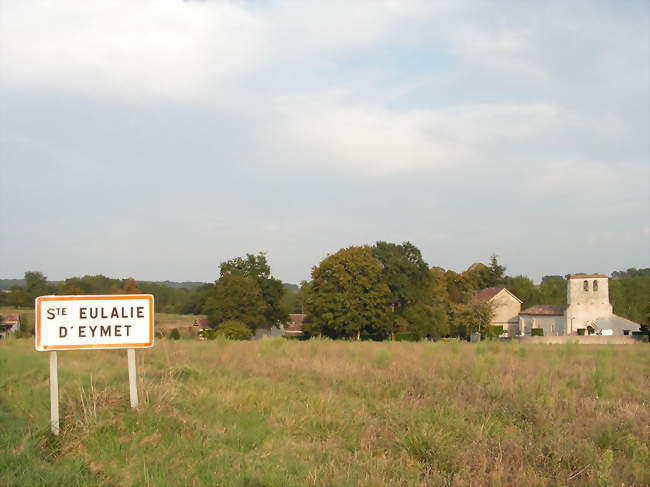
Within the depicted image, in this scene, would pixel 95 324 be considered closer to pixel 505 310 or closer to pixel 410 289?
pixel 410 289

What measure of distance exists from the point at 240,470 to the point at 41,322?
373cm

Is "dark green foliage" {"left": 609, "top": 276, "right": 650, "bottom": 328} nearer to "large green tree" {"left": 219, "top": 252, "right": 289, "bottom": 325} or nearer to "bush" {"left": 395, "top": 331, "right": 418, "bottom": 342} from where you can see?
"bush" {"left": 395, "top": 331, "right": 418, "bottom": 342}

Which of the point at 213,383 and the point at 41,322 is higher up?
the point at 41,322

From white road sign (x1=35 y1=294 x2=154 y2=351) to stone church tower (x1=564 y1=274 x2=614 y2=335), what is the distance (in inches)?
2623

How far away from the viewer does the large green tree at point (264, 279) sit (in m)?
74.9

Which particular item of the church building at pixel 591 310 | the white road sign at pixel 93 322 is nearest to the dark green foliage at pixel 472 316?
the church building at pixel 591 310

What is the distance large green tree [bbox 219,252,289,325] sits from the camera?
74875 millimetres

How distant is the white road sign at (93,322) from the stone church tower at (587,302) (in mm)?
66615

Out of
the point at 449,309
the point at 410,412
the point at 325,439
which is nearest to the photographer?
the point at 325,439

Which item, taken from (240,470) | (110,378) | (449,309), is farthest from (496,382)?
(449,309)

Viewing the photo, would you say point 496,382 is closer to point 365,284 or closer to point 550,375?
point 550,375

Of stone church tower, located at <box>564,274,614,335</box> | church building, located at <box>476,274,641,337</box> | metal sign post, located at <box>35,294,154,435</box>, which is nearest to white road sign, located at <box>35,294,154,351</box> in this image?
metal sign post, located at <box>35,294,154,435</box>

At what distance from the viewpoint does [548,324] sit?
76.8 meters

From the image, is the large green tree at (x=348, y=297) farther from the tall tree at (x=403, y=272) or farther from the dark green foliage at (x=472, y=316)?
the dark green foliage at (x=472, y=316)
